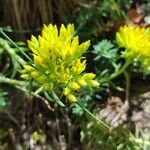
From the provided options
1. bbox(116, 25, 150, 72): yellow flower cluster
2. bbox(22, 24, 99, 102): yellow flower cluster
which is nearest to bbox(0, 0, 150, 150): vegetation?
bbox(116, 25, 150, 72): yellow flower cluster

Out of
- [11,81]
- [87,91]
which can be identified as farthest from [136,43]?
[11,81]

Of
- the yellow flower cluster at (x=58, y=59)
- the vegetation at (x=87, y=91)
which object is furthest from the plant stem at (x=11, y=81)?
the yellow flower cluster at (x=58, y=59)

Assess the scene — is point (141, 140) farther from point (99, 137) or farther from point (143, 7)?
point (143, 7)

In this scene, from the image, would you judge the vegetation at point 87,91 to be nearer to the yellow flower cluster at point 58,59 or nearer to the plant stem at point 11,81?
the plant stem at point 11,81

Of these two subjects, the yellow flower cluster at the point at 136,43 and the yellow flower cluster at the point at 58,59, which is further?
the yellow flower cluster at the point at 136,43

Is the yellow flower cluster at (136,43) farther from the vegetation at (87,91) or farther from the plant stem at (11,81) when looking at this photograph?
the plant stem at (11,81)

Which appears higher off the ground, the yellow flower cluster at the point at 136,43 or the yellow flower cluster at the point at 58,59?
the yellow flower cluster at the point at 58,59

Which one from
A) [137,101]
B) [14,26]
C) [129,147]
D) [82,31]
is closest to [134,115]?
[137,101]

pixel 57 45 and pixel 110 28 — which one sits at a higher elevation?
pixel 57 45
